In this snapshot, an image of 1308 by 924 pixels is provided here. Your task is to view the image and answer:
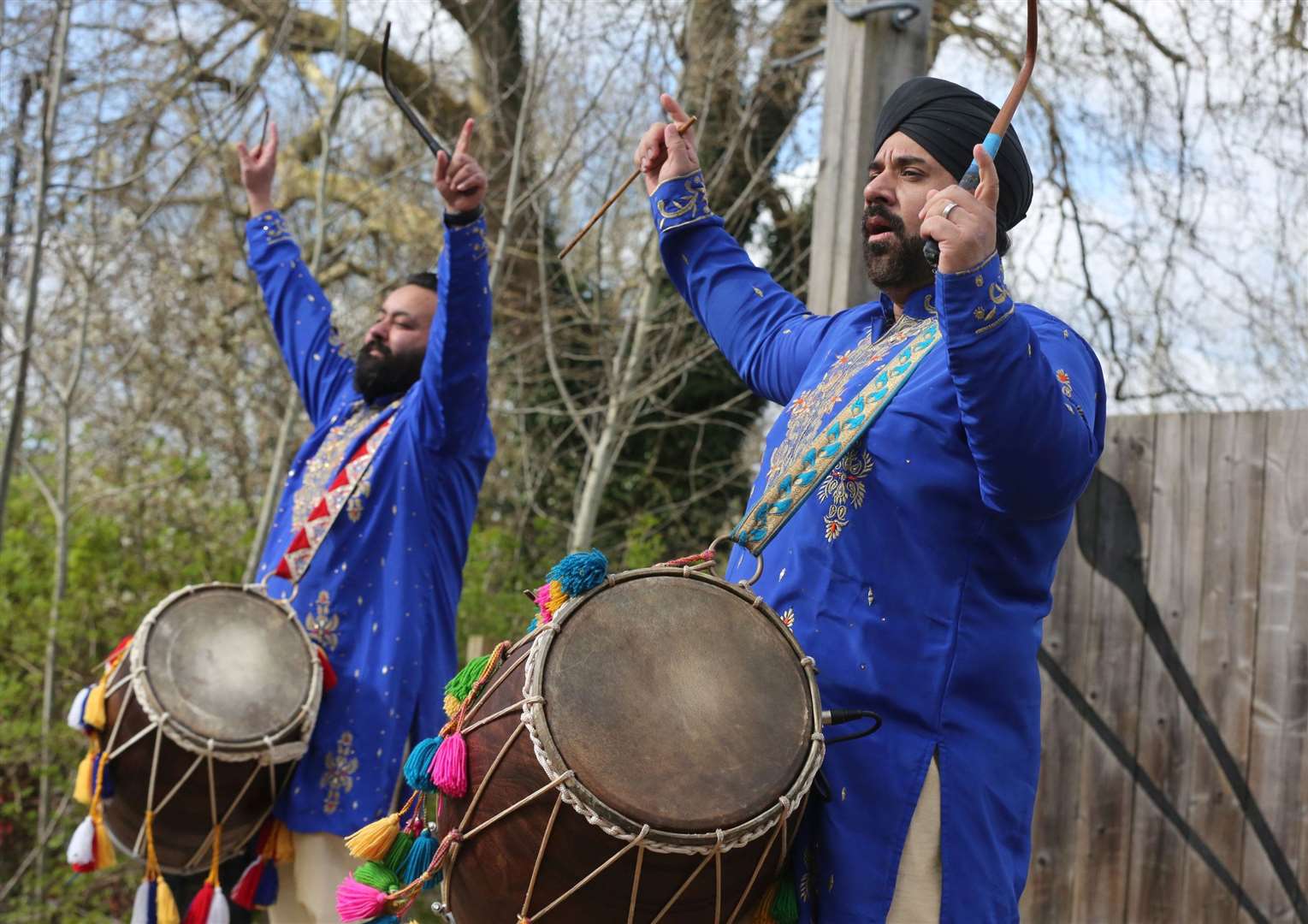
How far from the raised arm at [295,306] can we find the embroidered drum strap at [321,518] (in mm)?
458

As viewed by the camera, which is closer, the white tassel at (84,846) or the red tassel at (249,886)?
the white tassel at (84,846)

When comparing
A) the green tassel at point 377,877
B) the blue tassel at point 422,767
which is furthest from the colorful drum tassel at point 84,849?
the blue tassel at point 422,767

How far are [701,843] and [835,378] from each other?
0.78m

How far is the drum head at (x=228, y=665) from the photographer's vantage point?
3.14 m

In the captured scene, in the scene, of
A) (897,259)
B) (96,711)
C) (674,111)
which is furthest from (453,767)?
(96,711)

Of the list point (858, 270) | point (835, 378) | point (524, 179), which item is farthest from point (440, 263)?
point (524, 179)

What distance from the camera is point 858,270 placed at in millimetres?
3680

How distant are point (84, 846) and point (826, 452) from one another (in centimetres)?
230

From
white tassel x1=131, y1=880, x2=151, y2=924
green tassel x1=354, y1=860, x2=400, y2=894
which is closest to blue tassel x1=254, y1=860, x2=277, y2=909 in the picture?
white tassel x1=131, y1=880, x2=151, y2=924

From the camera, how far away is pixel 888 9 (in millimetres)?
3660

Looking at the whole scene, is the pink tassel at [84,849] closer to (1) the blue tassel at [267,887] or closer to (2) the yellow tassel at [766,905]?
(1) the blue tassel at [267,887]

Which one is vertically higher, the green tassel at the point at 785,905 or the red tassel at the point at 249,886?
the green tassel at the point at 785,905

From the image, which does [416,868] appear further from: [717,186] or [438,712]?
[717,186]

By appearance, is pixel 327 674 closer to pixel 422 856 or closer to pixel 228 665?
pixel 228 665
